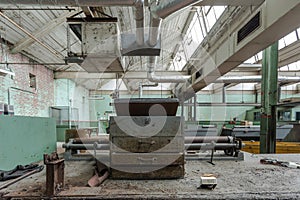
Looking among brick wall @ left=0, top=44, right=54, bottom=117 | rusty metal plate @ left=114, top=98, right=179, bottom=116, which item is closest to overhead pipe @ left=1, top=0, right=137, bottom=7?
rusty metal plate @ left=114, top=98, right=179, bottom=116

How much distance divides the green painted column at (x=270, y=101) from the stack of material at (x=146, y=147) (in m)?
2.65

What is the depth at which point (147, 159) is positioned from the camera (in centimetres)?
127

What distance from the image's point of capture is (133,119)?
134cm

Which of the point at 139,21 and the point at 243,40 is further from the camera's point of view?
the point at 243,40

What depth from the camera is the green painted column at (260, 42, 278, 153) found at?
10.6 feet

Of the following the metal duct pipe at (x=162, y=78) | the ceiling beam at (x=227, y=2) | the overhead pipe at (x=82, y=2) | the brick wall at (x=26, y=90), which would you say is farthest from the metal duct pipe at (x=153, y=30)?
the brick wall at (x=26, y=90)

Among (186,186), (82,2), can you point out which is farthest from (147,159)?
(82,2)

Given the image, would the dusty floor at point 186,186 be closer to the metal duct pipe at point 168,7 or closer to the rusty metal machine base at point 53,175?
the rusty metal machine base at point 53,175

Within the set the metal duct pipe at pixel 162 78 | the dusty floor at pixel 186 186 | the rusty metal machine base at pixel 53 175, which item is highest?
the metal duct pipe at pixel 162 78

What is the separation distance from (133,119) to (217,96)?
11234mm

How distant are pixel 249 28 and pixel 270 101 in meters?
1.28

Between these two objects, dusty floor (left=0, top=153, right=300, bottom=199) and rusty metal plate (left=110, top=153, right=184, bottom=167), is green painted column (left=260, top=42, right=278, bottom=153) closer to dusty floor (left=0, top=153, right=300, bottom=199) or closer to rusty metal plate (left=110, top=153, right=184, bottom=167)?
dusty floor (left=0, top=153, right=300, bottom=199)

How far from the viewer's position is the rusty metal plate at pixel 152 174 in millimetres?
1272

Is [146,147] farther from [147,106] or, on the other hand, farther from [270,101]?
[270,101]
